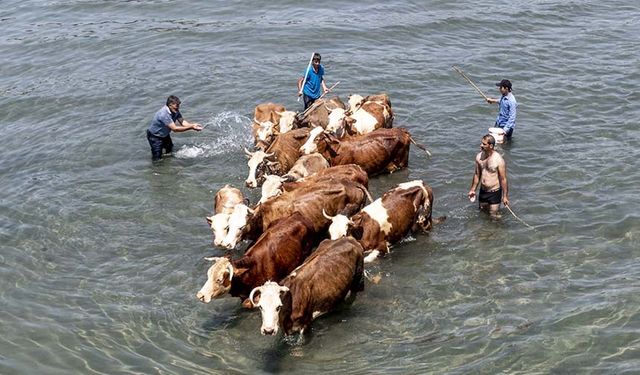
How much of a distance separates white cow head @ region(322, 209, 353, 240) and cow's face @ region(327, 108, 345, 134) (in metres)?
4.62

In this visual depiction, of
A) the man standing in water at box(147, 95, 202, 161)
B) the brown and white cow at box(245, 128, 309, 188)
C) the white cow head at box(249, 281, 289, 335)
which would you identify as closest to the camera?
the white cow head at box(249, 281, 289, 335)

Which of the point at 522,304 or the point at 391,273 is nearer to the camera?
the point at 522,304

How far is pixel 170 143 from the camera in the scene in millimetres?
18891

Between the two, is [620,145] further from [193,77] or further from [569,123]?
[193,77]

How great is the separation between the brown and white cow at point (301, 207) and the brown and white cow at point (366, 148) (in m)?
2.14

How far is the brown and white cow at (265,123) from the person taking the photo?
1788cm

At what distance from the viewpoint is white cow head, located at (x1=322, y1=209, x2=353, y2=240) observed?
13.2 m

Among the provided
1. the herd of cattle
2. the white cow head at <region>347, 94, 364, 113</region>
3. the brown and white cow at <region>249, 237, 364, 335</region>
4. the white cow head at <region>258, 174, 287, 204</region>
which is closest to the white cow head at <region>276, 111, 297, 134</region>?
the herd of cattle

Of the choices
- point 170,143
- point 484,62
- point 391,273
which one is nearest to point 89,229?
point 170,143

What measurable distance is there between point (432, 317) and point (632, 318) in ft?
10.2

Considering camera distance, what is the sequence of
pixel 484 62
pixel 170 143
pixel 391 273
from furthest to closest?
1. pixel 484 62
2. pixel 170 143
3. pixel 391 273

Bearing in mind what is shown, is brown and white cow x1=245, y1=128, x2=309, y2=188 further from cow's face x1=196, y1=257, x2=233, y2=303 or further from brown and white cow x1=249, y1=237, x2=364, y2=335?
cow's face x1=196, y1=257, x2=233, y2=303

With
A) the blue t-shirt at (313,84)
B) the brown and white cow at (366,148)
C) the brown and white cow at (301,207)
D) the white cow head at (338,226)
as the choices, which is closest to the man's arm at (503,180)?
the brown and white cow at (301,207)

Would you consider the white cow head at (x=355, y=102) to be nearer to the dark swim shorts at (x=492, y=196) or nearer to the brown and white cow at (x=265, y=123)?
the brown and white cow at (x=265, y=123)
